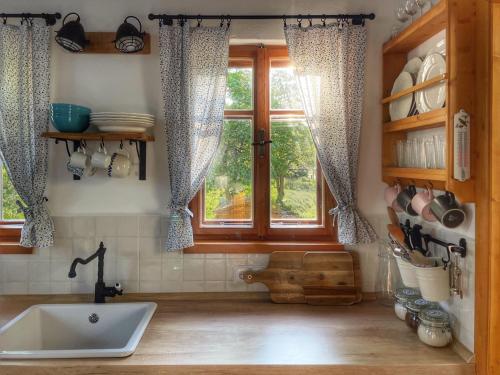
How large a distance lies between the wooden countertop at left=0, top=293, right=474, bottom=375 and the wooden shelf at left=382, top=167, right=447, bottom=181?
0.66m

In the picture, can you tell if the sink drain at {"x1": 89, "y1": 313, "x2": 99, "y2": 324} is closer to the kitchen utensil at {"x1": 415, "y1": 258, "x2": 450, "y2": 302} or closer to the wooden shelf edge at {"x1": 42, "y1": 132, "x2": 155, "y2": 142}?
the wooden shelf edge at {"x1": 42, "y1": 132, "x2": 155, "y2": 142}

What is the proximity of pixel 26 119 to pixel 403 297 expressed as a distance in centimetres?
201

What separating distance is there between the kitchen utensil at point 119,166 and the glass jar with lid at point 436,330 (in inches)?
58.9

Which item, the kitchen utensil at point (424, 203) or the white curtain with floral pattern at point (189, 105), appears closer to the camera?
the kitchen utensil at point (424, 203)

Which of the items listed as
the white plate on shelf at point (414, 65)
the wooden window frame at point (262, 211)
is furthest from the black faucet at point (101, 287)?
the white plate on shelf at point (414, 65)

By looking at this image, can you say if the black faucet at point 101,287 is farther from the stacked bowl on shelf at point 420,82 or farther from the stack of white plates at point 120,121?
the stacked bowl on shelf at point 420,82

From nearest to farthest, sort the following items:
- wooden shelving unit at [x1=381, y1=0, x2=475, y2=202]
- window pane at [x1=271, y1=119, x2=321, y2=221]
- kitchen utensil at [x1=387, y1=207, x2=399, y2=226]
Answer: wooden shelving unit at [x1=381, y1=0, x2=475, y2=202]
kitchen utensil at [x1=387, y1=207, x2=399, y2=226]
window pane at [x1=271, y1=119, x2=321, y2=221]

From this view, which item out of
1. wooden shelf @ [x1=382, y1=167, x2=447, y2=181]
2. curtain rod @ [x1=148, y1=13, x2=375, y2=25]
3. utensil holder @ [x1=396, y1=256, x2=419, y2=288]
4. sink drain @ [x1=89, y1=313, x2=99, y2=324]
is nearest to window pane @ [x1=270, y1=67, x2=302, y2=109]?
curtain rod @ [x1=148, y1=13, x2=375, y2=25]

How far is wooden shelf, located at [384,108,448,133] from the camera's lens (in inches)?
49.4

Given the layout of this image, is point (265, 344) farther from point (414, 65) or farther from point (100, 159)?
point (414, 65)

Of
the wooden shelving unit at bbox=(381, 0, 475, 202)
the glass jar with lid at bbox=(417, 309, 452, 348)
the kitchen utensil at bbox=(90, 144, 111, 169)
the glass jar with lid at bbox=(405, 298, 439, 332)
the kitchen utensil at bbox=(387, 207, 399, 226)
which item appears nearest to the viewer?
the wooden shelving unit at bbox=(381, 0, 475, 202)

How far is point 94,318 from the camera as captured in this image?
5.60 feet

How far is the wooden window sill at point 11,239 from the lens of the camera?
1.81 meters

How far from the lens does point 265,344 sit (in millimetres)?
1373
